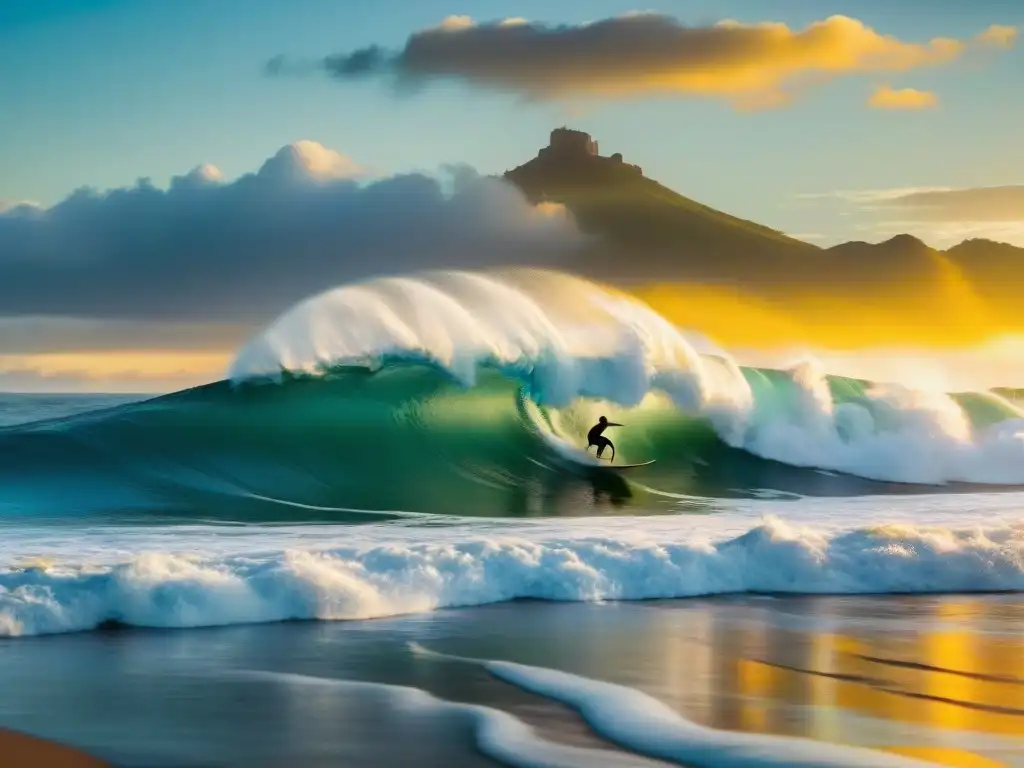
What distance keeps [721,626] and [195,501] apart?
21.8ft

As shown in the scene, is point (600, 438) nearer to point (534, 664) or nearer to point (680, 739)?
point (534, 664)

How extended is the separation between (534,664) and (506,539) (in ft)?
9.14

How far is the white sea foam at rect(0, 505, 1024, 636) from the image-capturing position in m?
7.86

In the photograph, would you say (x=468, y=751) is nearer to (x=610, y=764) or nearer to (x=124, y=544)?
(x=610, y=764)

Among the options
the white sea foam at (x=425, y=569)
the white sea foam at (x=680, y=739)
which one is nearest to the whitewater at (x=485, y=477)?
the white sea foam at (x=425, y=569)

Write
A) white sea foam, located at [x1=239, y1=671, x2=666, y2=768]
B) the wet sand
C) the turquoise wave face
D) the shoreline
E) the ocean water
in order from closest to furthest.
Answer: the shoreline, white sea foam, located at [x1=239, y1=671, x2=666, y2=768], the wet sand, the ocean water, the turquoise wave face

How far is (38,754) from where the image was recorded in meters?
5.00

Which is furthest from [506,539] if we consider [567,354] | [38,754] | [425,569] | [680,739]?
[567,354]

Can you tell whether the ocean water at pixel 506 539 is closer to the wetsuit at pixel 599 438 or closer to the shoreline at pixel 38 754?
the shoreline at pixel 38 754

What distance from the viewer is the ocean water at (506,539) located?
561cm

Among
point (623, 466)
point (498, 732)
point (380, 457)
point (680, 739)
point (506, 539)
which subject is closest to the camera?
point (680, 739)

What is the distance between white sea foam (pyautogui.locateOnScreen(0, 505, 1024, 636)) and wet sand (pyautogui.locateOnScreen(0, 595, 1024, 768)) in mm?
235

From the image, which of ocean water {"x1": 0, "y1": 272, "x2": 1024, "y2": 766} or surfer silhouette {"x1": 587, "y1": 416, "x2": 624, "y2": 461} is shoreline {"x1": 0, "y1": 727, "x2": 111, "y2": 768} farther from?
surfer silhouette {"x1": 587, "y1": 416, "x2": 624, "y2": 461}

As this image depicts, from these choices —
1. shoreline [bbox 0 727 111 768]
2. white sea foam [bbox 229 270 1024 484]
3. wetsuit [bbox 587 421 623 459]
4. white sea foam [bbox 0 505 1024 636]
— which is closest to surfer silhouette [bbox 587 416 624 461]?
wetsuit [bbox 587 421 623 459]
